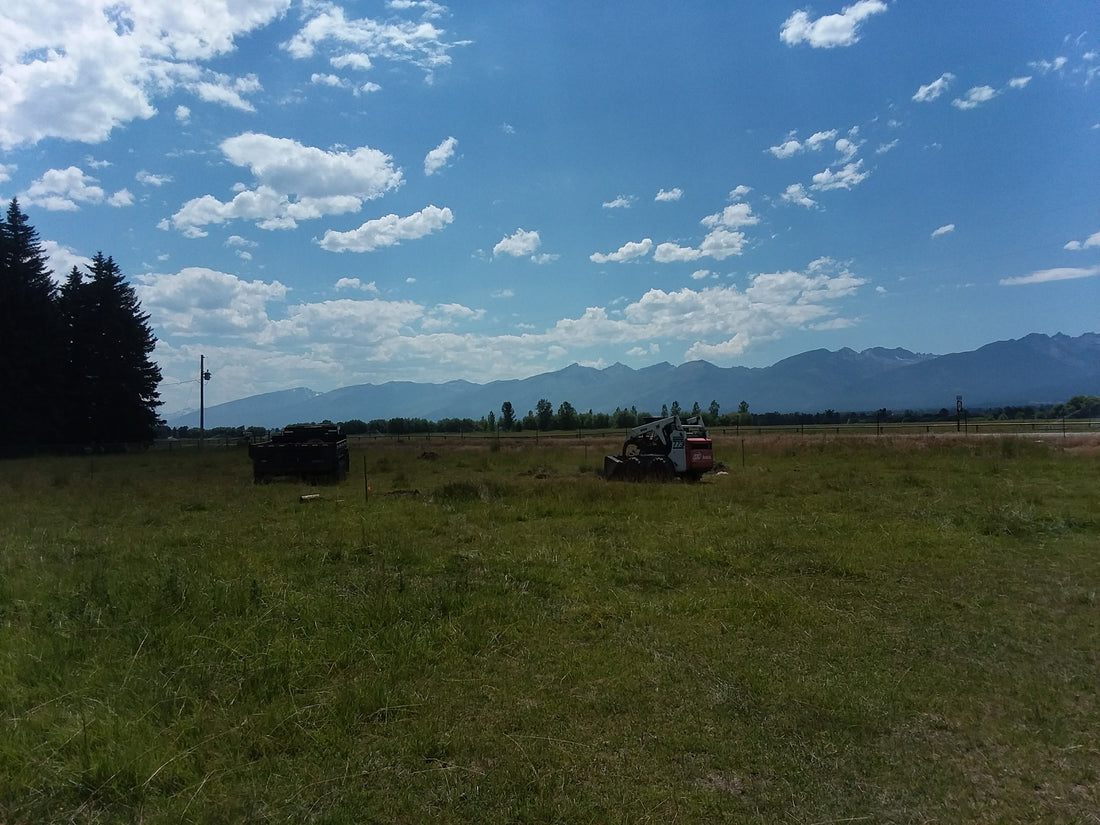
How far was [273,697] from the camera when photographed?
5.00 m

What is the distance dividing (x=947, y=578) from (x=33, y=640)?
10.2 metres

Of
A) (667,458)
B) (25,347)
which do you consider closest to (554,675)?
(667,458)

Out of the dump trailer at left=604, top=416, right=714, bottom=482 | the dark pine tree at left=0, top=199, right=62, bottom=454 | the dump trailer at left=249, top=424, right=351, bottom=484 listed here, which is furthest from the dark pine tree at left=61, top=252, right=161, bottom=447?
the dump trailer at left=604, top=416, right=714, bottom=482

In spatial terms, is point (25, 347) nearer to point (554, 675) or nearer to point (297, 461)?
point (297, 461)

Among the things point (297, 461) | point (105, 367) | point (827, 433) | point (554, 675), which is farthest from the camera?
point (827, 433)

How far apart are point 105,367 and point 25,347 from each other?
6.18 meters

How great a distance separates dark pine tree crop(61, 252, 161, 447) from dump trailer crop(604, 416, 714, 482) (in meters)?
42.4

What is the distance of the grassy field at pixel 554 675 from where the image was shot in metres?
3.76

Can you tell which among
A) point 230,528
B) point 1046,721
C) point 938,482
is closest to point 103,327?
point 230,528

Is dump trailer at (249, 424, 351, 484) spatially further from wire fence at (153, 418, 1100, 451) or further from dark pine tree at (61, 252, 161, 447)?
dark pine tree at (61, 252, 161, 447)

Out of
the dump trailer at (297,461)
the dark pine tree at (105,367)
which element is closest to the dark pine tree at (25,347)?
the dark pine tree at (105,367)

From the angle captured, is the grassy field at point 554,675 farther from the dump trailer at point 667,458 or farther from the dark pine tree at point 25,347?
the dark pine tree at point 25,347

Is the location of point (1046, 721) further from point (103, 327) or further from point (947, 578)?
point (103, 327)

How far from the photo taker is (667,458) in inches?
871
